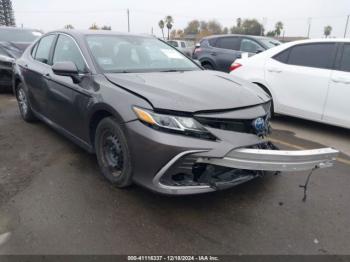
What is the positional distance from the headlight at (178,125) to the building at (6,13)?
59.1 m

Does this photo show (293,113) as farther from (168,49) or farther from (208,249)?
(208,249)

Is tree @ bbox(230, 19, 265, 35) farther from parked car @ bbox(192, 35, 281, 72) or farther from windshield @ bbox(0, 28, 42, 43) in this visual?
windshield @ bbox(0, 28, 42, 43)

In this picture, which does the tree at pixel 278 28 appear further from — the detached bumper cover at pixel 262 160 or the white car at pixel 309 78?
the detached bumper cover at pixel 262 160

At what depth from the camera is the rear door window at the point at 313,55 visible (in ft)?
16.3

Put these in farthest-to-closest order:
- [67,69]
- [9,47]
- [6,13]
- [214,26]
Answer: [214,26]
[6,13]
[9,47]
[67,69]

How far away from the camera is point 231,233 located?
2.53 m

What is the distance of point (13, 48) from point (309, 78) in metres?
7.34

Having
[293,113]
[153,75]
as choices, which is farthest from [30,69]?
[293,113]

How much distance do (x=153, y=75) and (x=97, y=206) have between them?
1.44 meters

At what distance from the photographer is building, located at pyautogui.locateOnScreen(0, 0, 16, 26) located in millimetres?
52500

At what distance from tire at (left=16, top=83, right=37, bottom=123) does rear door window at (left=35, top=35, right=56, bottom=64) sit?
0.78 metres

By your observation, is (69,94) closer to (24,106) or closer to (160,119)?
(160,119)

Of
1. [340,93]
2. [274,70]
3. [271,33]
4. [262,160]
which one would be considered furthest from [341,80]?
[271,33]

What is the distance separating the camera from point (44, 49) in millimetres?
4566
